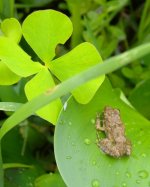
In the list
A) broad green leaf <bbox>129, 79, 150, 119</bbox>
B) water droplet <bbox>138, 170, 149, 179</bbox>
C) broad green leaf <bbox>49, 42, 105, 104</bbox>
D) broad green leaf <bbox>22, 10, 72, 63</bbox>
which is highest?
broad green leaf <bbox>22, 10, 72, 63</bbox>

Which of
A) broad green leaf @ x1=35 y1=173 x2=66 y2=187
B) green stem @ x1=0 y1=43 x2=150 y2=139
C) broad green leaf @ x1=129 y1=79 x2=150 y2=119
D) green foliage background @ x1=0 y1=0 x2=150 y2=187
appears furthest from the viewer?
broad green leaf @ x1=129 y1=79 x2=150 y2=119

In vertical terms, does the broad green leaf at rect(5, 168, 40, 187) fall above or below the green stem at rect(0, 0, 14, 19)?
below

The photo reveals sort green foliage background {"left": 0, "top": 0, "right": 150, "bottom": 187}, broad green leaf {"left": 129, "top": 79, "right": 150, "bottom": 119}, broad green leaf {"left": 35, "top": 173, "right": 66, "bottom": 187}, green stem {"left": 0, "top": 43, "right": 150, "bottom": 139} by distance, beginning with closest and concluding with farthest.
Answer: green stem {"left": 0, "top": 43, "right": 150, "bottom": 139} → green foliage background {"left": 0, "top": 0, "right": 150, "bottom": 187} → broad green leaf {"left": 35, "top": 173, "right": 66, "bottom": 187} → broad green leaf {"left": 129, "top": 79, "right": 150, "bottom": 119}

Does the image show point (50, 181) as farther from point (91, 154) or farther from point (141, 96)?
point (141, 96)

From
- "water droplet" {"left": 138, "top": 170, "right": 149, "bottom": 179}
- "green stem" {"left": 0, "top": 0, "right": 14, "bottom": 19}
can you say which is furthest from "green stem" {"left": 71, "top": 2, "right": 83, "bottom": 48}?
"water droplet" {"left": 138, "top": 170, "right": 149, "bottom": 179}

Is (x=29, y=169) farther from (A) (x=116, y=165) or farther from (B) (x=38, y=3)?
(B) (x=38, y=3)

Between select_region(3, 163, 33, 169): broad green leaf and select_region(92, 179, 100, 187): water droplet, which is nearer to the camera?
select_region(92, 179, 100, 187): water droplet

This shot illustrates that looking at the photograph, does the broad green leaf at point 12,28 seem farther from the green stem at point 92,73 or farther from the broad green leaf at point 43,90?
the green stem at point 92,73

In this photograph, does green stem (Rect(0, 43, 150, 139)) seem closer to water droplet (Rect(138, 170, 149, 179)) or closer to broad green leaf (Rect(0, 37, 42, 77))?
broad green leaf (Rect(0, 37, 42, 77))
